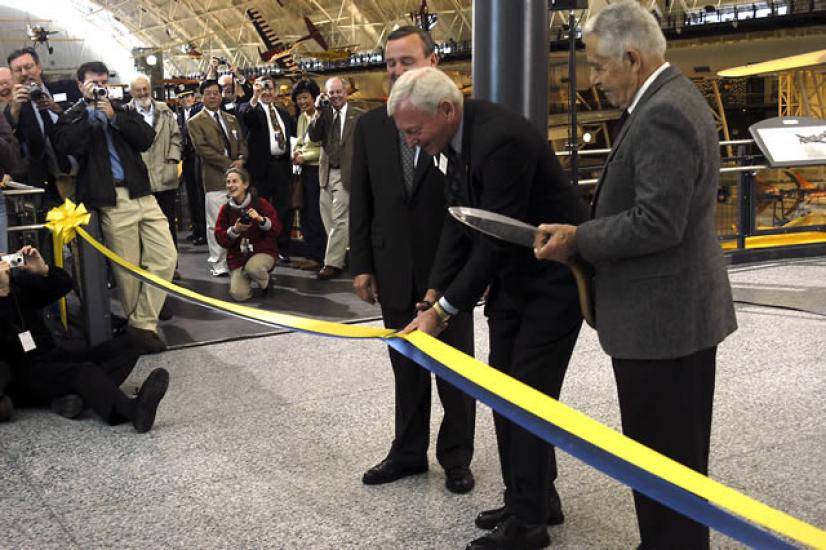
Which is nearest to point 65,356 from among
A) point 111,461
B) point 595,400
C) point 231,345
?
point 111,461

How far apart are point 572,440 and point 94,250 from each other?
164 inches

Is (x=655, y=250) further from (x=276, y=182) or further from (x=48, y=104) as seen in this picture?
(x=276, y=182)

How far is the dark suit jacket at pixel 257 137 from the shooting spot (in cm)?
884

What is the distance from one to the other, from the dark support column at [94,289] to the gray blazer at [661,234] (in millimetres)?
3914

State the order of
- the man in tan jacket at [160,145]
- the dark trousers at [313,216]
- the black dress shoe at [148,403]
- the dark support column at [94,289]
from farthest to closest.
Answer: the dark trousers at [313,216] < the man in tan jacket at [160,145] < the dark support column at [94,289] < the black dress shoe at [148,403]

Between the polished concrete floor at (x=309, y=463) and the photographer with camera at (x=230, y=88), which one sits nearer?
the polished concrete floor at (x=309, y=463)

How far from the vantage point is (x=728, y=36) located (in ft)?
89.5

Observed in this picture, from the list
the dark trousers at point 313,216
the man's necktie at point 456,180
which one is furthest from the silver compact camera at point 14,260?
the dark trousers at point 313,216

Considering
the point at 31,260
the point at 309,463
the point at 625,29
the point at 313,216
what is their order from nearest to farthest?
the point at 625,29 → the point at 309,463 → the point at 31,260 → the point at 313,216

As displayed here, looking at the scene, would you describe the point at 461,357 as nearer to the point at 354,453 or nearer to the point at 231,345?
the point at 354,453

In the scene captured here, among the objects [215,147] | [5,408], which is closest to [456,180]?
[5,408]

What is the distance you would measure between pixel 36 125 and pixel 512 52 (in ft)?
10.1

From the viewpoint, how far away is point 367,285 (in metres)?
3.34

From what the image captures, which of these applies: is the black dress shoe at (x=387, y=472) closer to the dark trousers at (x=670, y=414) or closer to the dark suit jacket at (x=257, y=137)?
the dark trousers at (x=670, y=414)
